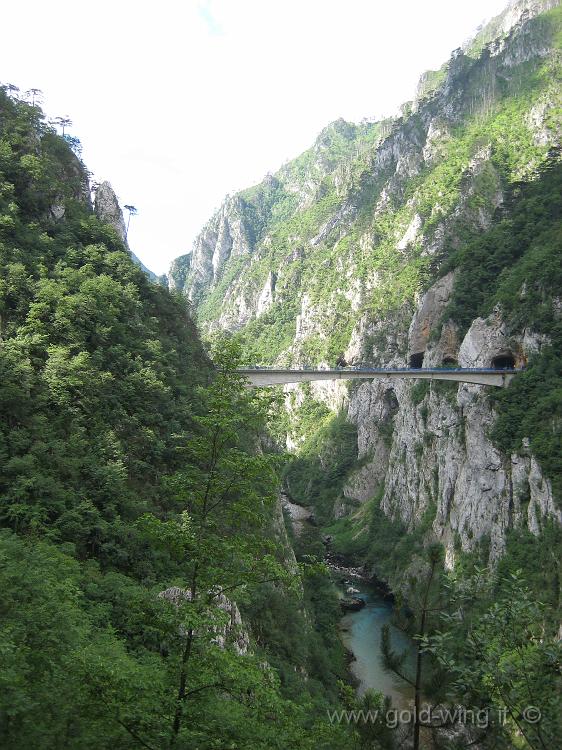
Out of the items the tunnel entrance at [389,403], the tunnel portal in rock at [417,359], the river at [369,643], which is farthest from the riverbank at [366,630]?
the tunnel entrance at [389,403]

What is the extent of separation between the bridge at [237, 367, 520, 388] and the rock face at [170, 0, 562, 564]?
2004mm

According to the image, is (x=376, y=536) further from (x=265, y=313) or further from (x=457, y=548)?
(x=265, y=313)

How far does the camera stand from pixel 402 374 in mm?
50688

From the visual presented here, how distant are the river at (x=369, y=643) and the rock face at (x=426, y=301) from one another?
818 centimetres

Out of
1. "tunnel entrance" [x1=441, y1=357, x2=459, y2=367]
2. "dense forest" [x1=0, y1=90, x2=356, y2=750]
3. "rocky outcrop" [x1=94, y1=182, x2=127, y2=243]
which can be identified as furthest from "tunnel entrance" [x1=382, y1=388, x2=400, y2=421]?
"rocky outcrop" [x1=94, y1=182, x2=127, y2=243]

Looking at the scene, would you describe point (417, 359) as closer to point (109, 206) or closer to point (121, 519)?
point (109, 206)

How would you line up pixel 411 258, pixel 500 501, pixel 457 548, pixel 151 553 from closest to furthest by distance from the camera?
pixel 151 553 → pixel 500 501 → pixel 457 548 → pixel 411 258

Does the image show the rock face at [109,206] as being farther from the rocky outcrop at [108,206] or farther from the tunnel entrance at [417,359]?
the tunnel entrance at [417,359]

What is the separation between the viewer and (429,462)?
60812mm

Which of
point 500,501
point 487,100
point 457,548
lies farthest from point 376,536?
point 487,100

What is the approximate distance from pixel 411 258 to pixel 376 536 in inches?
2178

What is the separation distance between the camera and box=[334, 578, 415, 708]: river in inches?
1187

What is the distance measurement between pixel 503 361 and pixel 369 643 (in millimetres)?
28613

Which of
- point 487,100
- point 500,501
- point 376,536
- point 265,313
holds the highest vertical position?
point 487,100
